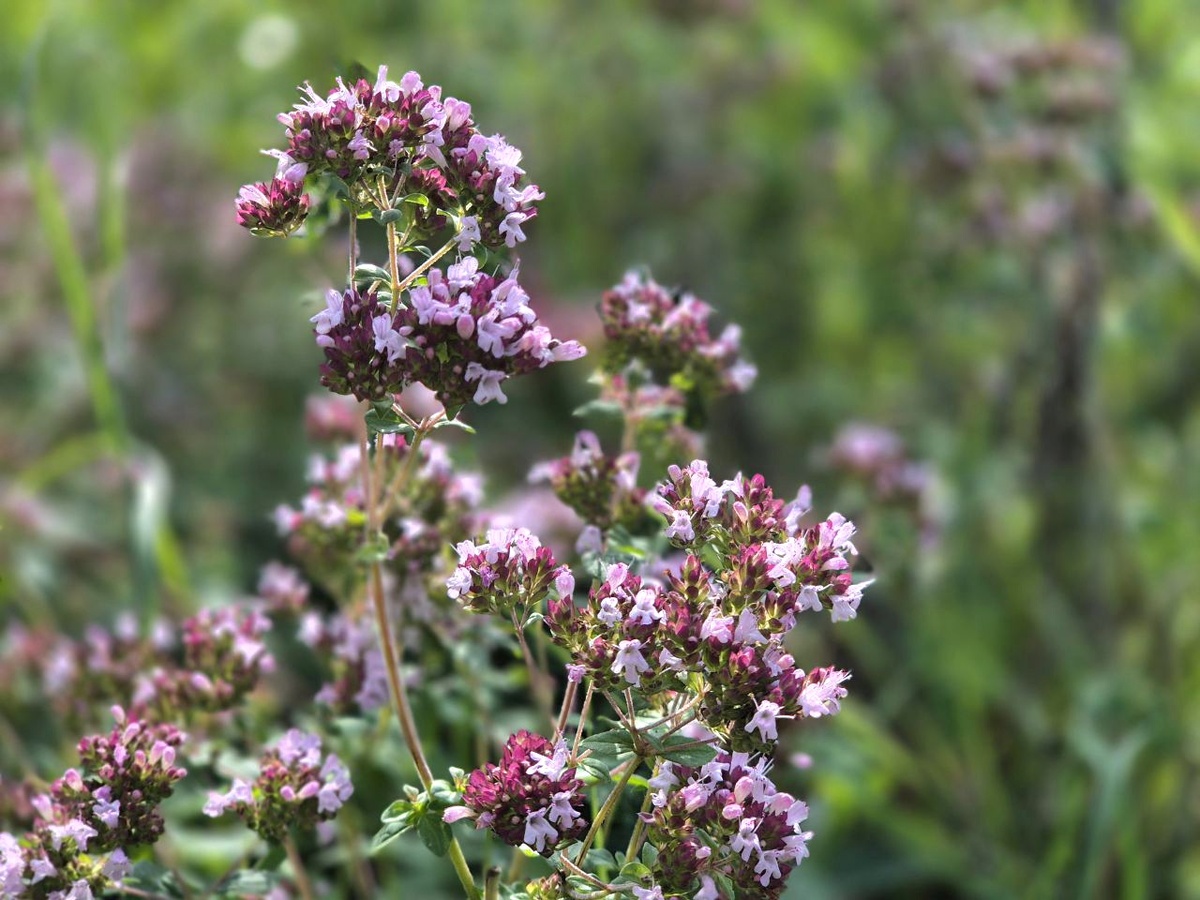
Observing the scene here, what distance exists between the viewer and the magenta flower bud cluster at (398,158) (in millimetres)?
996

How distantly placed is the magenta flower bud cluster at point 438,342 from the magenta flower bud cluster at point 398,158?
48 mm

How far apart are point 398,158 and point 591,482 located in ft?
1.18

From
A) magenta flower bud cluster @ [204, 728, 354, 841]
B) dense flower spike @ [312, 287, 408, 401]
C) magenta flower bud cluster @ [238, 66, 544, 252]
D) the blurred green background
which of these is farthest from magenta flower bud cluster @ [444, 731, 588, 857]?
the blurred green background

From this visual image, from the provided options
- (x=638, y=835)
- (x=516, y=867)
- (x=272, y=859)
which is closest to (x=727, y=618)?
(x=638, y=835)

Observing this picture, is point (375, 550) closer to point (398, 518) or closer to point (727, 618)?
point (398, 518)

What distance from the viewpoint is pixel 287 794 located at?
1064 mm

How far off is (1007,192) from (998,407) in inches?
17.6

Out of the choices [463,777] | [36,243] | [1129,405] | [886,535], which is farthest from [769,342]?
[463,777]

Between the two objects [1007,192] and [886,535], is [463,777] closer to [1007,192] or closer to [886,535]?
[886,535]

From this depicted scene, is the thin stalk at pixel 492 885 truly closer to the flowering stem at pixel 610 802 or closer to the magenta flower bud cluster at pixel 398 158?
the flowering stem at pixel 610 802

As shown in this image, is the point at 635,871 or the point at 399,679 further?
the point at 399,679

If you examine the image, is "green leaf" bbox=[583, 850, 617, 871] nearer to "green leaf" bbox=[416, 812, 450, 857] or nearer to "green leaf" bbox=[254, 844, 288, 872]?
"green leaf" bbox=[416, 812, 450, 857]

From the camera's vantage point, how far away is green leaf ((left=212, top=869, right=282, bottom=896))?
1.11 meters

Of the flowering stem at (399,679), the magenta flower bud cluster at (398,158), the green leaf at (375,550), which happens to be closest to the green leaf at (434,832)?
the flowering stem at (399,679)
